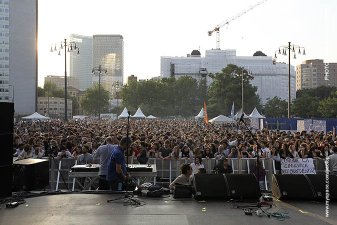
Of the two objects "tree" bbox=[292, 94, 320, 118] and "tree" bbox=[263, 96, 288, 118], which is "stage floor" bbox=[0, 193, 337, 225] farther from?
"tree" bbox=[263, 96, 288, 118]

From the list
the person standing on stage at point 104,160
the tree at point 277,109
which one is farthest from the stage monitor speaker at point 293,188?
the tree at point 277,109

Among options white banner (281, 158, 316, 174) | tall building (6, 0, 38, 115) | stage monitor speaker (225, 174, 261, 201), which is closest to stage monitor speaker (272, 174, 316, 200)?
stage monitor speaker (225, 174, 261, 201)

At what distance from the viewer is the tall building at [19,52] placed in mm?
121188

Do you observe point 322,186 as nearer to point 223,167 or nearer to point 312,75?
point 223,167

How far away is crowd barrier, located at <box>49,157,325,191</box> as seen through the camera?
14.3 m

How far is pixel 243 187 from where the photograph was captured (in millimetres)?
11141

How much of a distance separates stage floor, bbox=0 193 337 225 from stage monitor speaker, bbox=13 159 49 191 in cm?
38

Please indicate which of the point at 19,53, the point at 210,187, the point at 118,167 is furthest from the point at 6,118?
the point at 19,53

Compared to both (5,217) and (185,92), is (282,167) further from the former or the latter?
(185,92)

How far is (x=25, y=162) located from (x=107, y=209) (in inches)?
109

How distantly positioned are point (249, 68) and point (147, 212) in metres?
161

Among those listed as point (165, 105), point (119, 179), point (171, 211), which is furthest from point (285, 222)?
point (165, 105)

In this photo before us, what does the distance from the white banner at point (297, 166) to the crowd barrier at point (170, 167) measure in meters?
0.67

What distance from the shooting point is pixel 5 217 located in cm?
919
